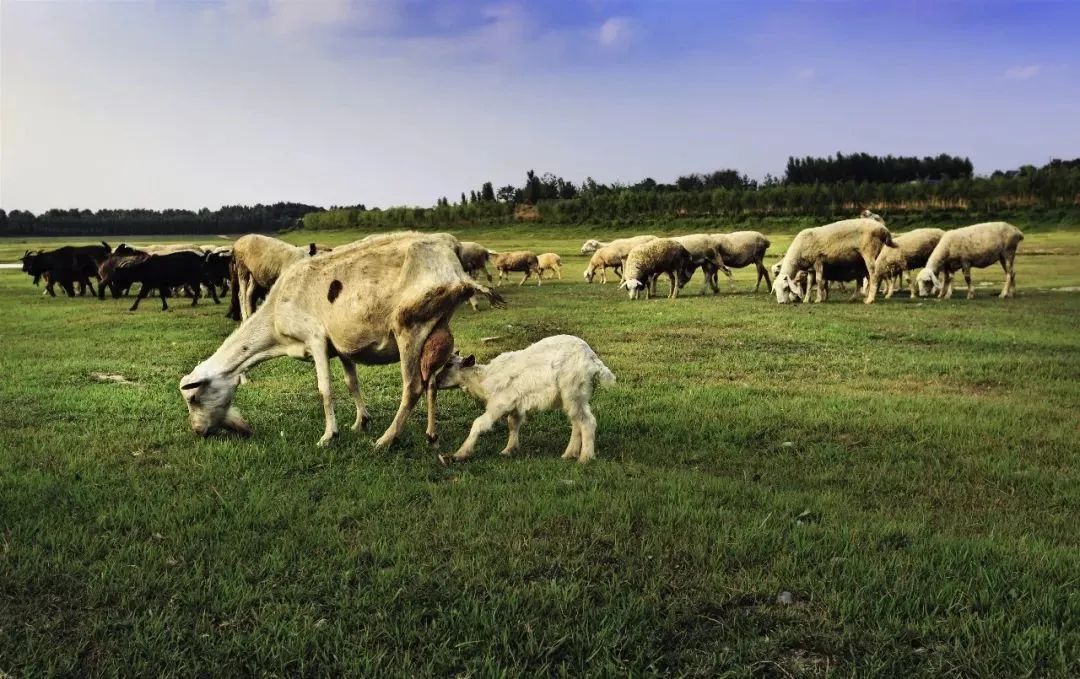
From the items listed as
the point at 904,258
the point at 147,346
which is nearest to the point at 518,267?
the point at 904,258

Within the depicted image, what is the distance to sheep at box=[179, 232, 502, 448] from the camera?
24.4 feet

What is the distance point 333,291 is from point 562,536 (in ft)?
13.0

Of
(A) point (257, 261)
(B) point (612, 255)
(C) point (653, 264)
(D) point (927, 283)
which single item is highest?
(A) point (257, 261)

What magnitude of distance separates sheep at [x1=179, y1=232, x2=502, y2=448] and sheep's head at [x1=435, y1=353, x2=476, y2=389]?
0.38ft

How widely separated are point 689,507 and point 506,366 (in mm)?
2484

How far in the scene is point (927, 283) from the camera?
25.2 m

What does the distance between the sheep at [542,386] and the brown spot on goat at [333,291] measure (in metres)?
1.58

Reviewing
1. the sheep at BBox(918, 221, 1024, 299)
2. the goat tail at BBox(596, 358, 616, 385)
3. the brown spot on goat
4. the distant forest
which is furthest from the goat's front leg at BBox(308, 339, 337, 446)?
the distant forest

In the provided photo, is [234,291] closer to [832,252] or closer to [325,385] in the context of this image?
[325,385]

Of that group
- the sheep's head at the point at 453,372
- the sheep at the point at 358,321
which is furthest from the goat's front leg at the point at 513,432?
the sheep at the point at 358,321

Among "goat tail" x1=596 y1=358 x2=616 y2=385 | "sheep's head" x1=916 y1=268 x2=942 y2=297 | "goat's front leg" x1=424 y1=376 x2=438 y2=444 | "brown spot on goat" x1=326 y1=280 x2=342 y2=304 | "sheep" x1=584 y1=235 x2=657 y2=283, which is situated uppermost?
"brown spot on goat" x1=326 y1=280 x2=342 y2=304

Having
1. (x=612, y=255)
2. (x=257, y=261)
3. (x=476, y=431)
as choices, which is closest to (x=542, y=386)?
(x=476, y=431)

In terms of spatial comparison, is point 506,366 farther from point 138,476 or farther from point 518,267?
point 518,267

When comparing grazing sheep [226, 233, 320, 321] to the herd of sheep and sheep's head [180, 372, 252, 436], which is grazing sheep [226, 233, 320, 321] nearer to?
the herd of sheep
